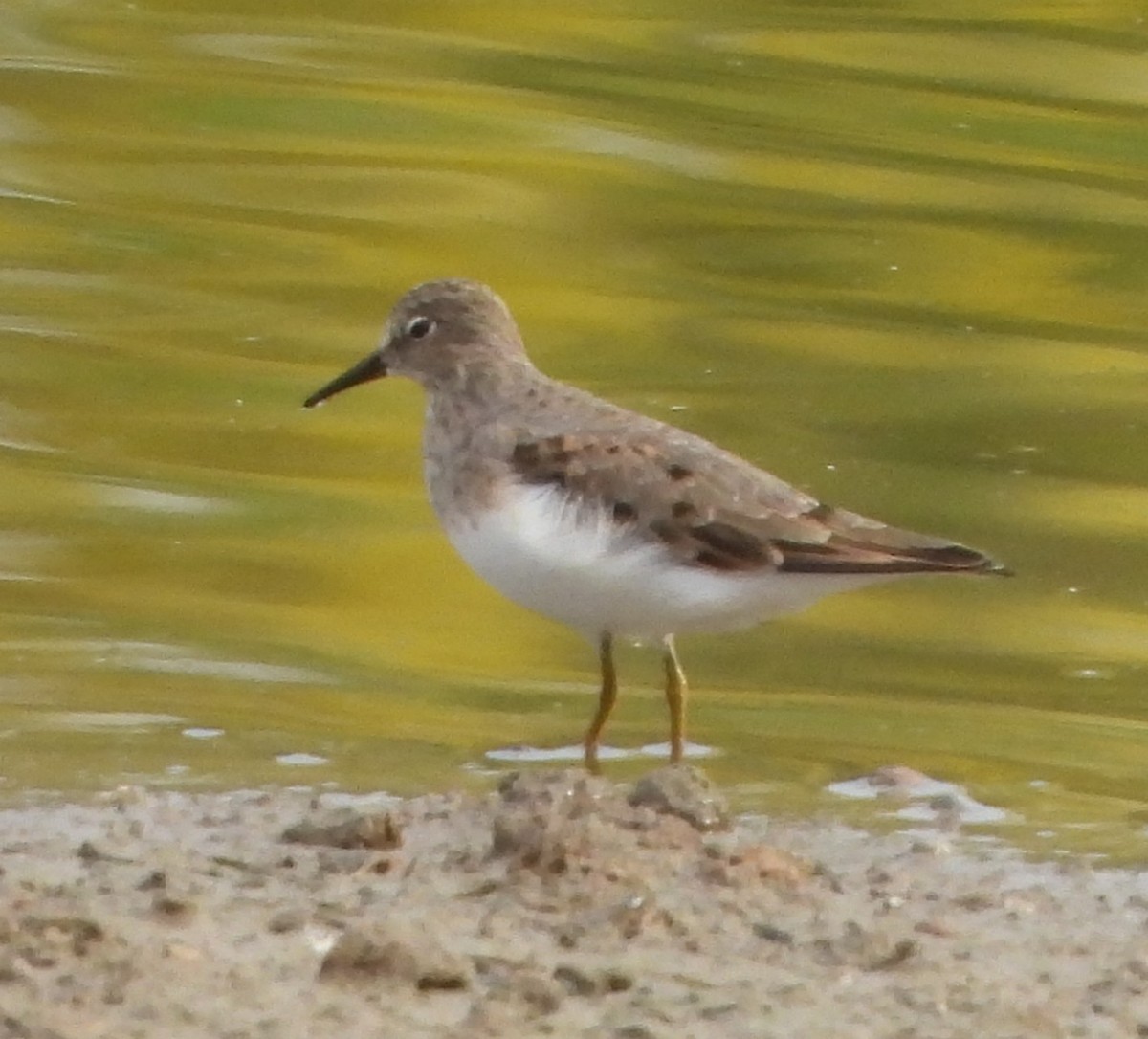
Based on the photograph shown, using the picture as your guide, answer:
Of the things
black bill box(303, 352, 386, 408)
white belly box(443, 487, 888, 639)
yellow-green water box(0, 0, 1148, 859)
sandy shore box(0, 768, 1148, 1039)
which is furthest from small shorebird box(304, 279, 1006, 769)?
black bill box(303, 352, 386, 408)

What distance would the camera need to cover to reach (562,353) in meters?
10.1

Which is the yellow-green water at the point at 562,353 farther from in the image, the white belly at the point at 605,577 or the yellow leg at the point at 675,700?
the white belly at the point at 605,577

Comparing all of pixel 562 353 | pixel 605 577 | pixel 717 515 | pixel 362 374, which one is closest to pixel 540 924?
pixel 605 577

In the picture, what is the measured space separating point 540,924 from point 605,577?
1.69 metres

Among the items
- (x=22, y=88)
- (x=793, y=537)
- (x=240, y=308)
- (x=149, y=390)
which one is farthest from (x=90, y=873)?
(x=22, y=88)

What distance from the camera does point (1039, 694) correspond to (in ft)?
23.7

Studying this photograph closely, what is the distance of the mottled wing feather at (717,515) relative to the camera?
6262 millimetres

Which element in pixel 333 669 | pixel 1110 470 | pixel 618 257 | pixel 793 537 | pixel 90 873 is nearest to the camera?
pixel 90 873

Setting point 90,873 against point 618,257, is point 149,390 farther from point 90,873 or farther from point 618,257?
point 90,873

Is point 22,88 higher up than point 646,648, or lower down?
higher up

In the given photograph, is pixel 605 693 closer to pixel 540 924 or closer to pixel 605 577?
pixel 605 577

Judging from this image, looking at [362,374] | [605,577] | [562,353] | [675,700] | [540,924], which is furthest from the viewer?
[562,353]

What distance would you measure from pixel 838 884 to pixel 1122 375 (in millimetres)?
5225

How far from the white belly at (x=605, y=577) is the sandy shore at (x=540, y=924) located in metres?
0.74
